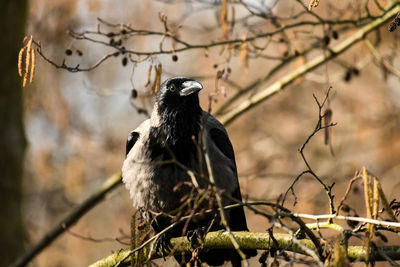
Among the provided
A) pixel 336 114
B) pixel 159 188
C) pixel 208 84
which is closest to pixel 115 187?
pixel 159 188

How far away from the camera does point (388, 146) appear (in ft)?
29.6

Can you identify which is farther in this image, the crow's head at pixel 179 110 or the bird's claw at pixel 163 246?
the crow's head at pixel 179 110

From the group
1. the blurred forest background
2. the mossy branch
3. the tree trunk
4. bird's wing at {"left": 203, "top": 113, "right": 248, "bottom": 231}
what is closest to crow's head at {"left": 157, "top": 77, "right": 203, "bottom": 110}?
bird's wing at {"left": 203, "top": 113, "right": 248, "bottom": 231}

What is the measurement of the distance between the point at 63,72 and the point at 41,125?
1.57 metres

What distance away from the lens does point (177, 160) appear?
531 cm

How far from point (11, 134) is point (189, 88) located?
9.01 ft

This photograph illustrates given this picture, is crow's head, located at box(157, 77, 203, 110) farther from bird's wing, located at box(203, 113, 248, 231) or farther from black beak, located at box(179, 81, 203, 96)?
bird's wing, located at box(203, 113, 248, 231)

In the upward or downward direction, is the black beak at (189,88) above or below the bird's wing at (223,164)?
above

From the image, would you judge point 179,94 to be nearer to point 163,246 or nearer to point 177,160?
point 177,160

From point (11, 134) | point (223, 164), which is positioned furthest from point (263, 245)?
point (11, 134)

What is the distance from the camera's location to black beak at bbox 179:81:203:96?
18.6ft

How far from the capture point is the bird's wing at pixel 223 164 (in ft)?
18.4

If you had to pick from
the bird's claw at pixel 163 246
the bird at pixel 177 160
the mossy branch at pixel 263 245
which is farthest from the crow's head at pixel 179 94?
the mossy branch at pixel 263 245

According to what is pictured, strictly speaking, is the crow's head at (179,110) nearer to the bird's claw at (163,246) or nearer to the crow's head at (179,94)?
the crow's head at (179,94)
